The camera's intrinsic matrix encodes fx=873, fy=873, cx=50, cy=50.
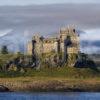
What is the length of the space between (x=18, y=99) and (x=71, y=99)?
1368 cm

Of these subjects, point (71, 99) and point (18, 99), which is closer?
point (18, 99)

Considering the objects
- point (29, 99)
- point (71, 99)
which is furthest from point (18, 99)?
Result: point (71, 99)

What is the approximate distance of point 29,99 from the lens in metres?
152

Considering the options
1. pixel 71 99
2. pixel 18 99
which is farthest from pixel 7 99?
pixel 71 99

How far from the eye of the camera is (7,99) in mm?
152500

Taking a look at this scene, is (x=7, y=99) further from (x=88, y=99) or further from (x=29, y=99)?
(x=88, y=99)

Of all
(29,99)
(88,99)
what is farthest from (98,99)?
(29,99)

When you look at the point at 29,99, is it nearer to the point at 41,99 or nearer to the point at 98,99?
the point at 41,99

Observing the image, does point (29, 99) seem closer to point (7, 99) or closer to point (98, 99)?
point (7, 99)

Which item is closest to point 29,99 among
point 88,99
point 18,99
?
point 18,99

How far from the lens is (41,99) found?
154 metres

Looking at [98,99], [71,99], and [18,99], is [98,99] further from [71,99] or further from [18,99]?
[18,99]

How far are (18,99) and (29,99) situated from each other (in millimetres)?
2083

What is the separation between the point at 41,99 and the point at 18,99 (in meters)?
4.97
